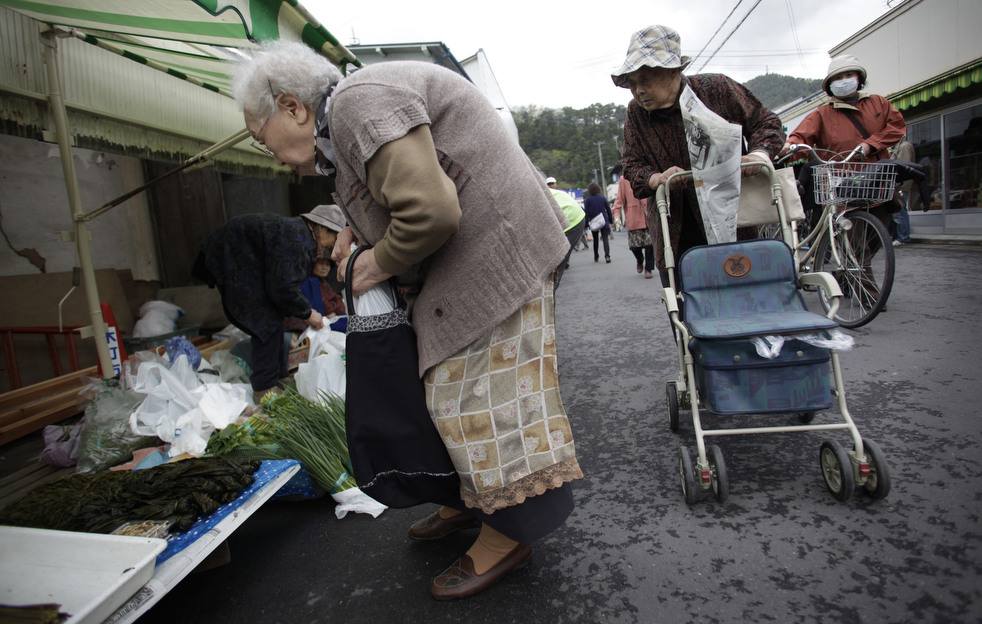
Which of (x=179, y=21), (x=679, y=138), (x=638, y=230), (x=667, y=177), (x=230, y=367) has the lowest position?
(x=230, y=367)

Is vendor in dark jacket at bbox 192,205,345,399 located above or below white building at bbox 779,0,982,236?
below

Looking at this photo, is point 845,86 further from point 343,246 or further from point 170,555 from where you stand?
point 170,555

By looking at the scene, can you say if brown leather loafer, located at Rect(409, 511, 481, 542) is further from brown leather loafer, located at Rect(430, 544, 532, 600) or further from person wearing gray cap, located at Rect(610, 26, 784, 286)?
person wearing gray cap, located at Rect(610, 26, 784, 286)

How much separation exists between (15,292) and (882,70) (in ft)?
51.9

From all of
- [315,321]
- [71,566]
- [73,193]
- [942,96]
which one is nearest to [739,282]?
[71,566]

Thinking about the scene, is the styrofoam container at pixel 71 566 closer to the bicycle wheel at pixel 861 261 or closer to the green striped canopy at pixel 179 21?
the green striped canopy at pixel 179 21

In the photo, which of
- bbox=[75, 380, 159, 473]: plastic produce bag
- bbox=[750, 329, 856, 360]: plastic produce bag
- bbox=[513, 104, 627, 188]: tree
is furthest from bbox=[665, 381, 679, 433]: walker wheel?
bbox=[513, 104, 627, 188]: tree

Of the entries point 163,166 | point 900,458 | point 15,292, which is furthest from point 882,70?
point 15,292

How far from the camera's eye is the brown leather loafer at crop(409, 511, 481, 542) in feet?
6.57

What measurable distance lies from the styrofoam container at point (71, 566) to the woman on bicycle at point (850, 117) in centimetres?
468

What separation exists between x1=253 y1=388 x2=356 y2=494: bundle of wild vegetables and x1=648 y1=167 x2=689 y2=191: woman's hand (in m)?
1.86

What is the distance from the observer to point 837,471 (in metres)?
1.89

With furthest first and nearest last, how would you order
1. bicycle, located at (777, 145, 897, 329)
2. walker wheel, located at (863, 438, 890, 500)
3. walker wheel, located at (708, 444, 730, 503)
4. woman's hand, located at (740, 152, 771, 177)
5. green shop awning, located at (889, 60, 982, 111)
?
1. green shop awning, located at (889, 60, 982, 111)
2. bicycle, located at (777, 145, 897, 329)
3. woman's hand, located at (740, 152, 771, 177)
4. walker wheel, located at (708, 444, 730, 503)
5. walker wheel, located at (863, 438, 890, 500)

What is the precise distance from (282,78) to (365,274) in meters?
0.62
